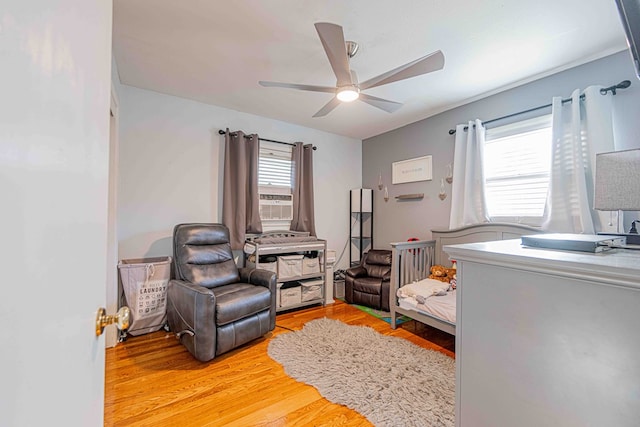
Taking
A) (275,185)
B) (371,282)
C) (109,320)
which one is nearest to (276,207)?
(275,185)

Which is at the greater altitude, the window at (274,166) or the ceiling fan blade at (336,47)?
the ceiling fan blade at (336,47)

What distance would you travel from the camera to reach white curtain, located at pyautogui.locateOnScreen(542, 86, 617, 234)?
210 cm

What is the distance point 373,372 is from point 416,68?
2.18 metres

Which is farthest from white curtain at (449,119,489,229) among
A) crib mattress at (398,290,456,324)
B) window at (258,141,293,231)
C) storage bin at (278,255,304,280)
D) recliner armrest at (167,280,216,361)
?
recliner armrest at (167,280,216,361)

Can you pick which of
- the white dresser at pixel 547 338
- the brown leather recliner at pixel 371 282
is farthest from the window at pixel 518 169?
the white dresser at pixel 547 338

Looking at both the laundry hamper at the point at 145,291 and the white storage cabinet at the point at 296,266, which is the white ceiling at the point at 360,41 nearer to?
the white storage cabinet at the point at 296,266

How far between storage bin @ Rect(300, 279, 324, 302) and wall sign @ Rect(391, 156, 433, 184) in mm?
1831

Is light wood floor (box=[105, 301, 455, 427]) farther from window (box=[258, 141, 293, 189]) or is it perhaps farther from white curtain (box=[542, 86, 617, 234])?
window (box=[258, 141, 293, 189])

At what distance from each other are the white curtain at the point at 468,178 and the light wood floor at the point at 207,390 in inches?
51.5

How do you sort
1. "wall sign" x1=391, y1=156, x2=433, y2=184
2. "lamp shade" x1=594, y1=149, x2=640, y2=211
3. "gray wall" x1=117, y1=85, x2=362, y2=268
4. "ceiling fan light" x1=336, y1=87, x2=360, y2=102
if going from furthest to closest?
1. "wall sign" x1=391, y1=156, x2=433, y2=184
2. "gray wall" x1=117, y1=85, x2=362, y2=268
3. "ceiling fan light" x1=336, y1=87, x2=360, y2=102
4. "lamp shade" x1=594, y1=149, x2=640, y2=211

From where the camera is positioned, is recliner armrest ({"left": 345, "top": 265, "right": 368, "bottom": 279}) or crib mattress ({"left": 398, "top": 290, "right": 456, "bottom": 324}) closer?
crib mattress ({"left": 398, "top": 290, "right": 456, "bottom": 324})

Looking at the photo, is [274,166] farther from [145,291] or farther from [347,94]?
[145,291]

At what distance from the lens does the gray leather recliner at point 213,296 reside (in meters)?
2.08

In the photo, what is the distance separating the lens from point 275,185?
3.64 metres
